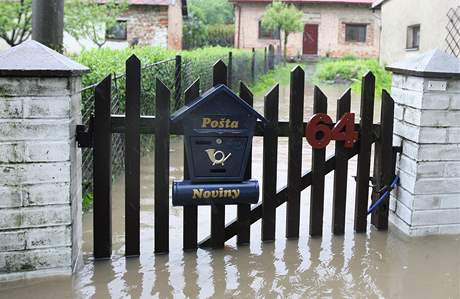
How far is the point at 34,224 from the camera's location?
376 cm

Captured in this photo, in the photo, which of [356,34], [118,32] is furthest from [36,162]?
[356,34]

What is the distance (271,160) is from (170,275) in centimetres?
114

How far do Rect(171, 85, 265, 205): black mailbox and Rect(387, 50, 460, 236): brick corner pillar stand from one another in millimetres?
1245

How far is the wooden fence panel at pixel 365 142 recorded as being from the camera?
460 centimetres

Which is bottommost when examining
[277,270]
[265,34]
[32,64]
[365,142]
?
[277,270]

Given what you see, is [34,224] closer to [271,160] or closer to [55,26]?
[271,160]

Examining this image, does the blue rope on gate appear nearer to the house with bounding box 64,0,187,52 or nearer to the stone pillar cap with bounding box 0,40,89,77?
the stone pillar cap with bounding box 0,40,89,77

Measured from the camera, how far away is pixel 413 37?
2297cm

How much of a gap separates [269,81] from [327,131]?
20.1 m

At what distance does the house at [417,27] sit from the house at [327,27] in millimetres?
11944

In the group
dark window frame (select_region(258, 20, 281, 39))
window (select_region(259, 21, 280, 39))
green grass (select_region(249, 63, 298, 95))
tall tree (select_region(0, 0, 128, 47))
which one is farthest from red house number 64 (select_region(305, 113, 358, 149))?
dark window frame (select_region(258, 20, 281, 39))

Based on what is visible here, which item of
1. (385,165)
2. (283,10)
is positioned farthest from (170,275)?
(283,10)

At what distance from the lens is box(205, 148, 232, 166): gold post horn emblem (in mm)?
4168

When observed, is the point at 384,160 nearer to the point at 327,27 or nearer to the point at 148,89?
the point at 148,89
